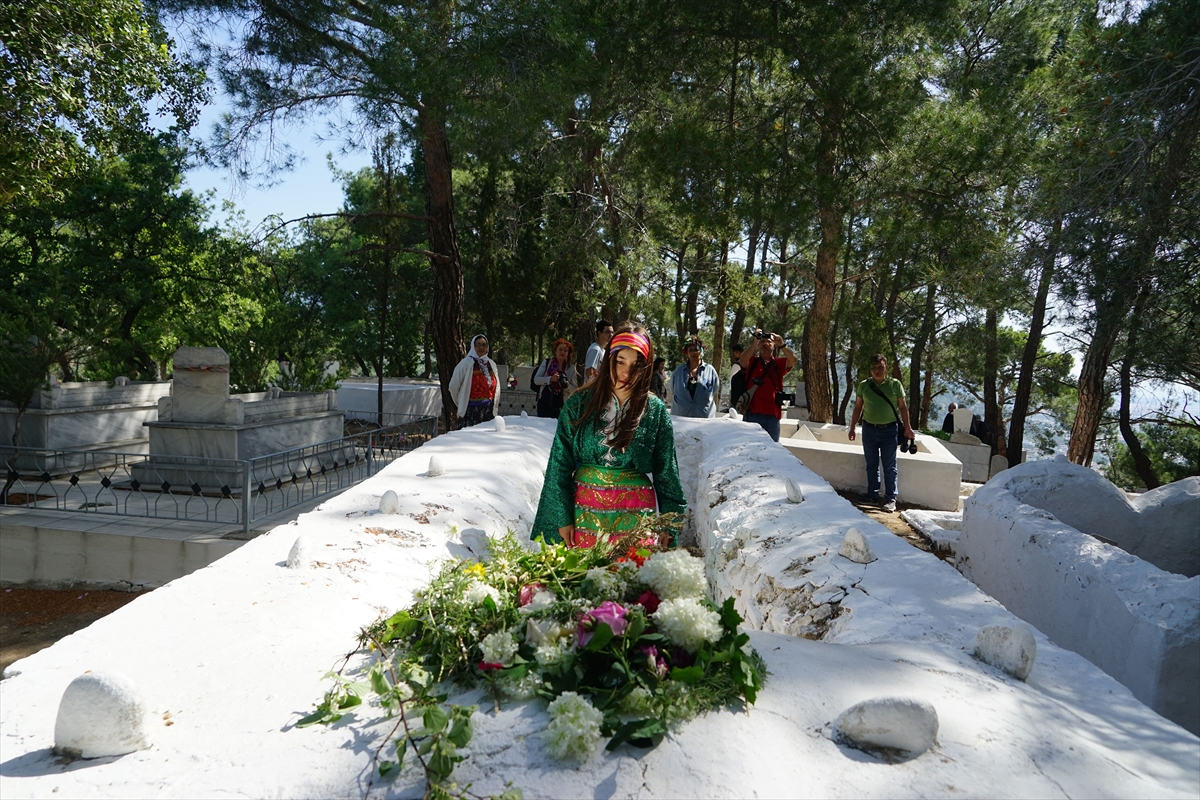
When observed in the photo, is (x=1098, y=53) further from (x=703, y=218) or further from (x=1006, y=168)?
(x=703, y=218)

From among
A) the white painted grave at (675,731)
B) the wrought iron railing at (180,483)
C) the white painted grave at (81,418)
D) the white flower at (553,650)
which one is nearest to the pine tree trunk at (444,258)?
the wrought iron railing at (180,483)

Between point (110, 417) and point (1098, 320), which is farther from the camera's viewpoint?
point (110, 417)

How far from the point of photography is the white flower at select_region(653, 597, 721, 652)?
1668 mm

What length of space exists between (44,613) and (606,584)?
711 centimetres

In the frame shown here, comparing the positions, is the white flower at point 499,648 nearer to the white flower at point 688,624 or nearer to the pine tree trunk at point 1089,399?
the white flower at point 688,624

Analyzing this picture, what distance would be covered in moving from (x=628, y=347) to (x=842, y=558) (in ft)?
4.10

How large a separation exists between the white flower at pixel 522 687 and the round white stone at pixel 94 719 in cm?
83

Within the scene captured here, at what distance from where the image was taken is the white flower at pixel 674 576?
179 cm

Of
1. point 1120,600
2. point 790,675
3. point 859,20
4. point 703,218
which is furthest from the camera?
point 703,218

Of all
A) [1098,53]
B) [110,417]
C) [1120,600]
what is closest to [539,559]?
[1120,600]

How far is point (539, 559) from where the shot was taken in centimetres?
211

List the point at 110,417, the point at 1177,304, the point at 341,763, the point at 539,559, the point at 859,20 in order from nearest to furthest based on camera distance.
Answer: the point at 341,763 < the point at 539,559 < the point at 1177,304 < the point at 859,20 < the point at 110,417

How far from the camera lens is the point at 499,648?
1.71 m

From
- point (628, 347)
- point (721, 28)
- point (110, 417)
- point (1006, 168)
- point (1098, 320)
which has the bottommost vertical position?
point (110, 417)
